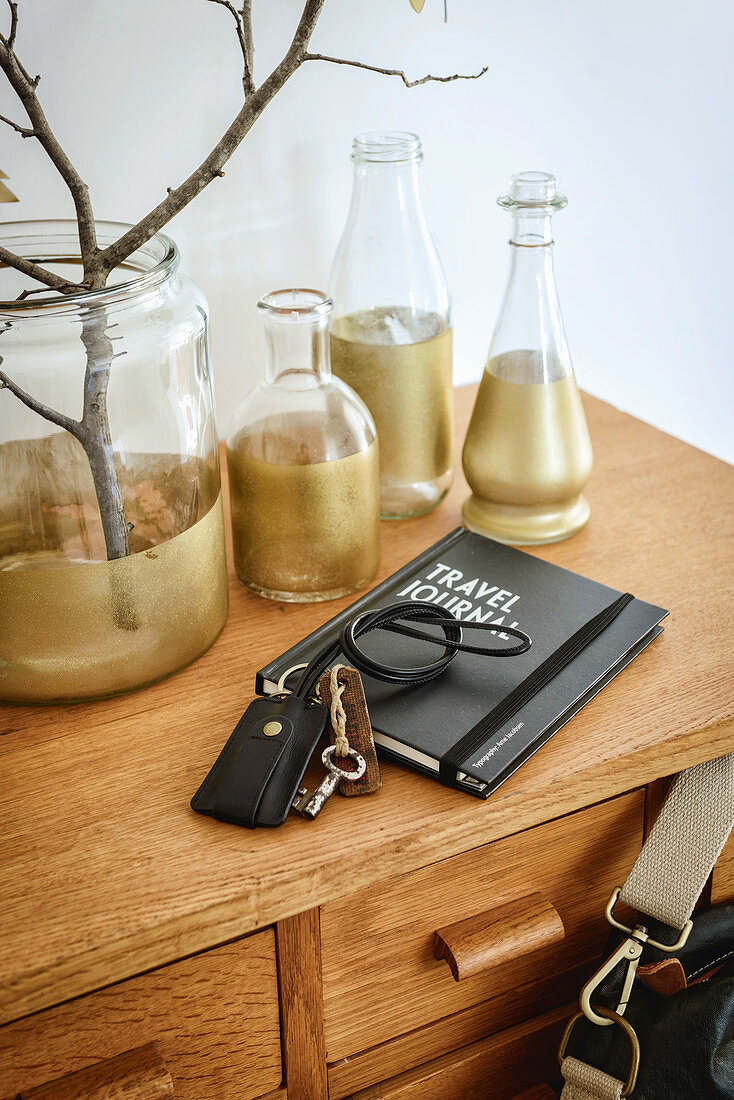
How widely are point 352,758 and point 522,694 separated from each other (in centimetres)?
12

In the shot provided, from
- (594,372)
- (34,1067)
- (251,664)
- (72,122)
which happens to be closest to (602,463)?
(594,372)

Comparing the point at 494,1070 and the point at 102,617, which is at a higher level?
the point at 102,617

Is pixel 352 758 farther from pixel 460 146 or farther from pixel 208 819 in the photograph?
pixel 460 146

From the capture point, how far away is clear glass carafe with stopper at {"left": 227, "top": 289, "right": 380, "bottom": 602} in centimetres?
68

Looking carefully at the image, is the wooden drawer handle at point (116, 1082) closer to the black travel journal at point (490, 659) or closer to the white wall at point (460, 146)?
the black travel journal at point (490, 659)

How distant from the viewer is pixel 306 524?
2.27 ft

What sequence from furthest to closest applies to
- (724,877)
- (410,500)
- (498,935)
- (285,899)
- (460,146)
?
(460,146), (410,500), (724,877), (498,935), (285,899)

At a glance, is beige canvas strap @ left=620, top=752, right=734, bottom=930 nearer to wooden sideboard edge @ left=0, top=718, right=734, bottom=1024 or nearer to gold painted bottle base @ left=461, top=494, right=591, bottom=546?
wooden sideboard edge @ left=0, top=718, right=734, bottom=1024

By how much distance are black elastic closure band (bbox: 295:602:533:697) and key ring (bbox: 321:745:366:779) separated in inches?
1.8

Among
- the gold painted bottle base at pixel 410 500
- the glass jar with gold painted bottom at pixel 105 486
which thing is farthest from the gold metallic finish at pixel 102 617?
the gold painted bottle base at pixel 410 500

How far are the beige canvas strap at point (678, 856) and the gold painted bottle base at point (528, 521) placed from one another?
0.23 meters

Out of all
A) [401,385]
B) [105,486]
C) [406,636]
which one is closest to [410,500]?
[401,385]

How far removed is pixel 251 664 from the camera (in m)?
0.67

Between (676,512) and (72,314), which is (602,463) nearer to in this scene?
(676,512)
